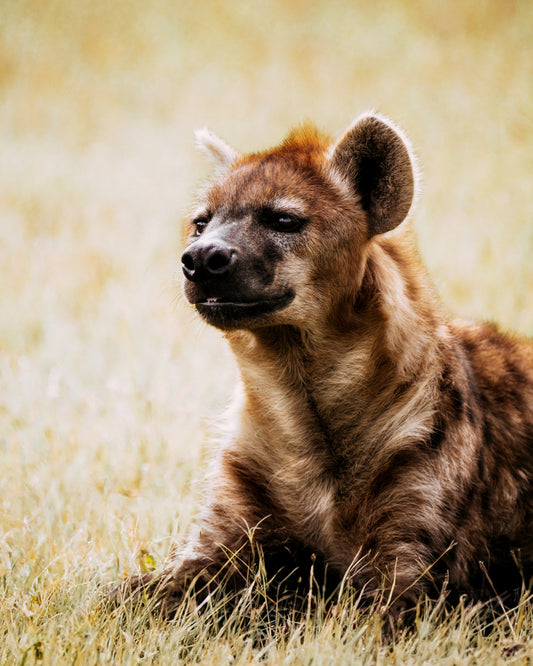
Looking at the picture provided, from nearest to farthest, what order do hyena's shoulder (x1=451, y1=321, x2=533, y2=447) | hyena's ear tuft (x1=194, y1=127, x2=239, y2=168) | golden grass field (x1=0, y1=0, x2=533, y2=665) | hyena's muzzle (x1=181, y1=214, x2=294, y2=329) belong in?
golden grass field (x1=0, y1=0, x2=533, y2=665), hyena's muzzle (x1=181, y1=214, x2=294, y2=329), hyena's shoulder (x1=451, y1=321, x2=533, y2=447), hyena's ear tuft (x1=194, y1=127, x2=239, y2=168)

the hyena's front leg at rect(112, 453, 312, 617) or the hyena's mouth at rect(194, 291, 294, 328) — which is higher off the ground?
the hyena's mouth at rect(194, 291, 294, 328)

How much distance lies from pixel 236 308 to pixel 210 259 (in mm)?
198

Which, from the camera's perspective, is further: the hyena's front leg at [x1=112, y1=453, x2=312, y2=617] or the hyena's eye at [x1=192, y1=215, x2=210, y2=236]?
the hyena's eye at [x1=192, y1=215, x2=210, y2=236]

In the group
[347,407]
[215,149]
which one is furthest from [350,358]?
[215,149]

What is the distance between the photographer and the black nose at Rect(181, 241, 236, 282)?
8.71ft

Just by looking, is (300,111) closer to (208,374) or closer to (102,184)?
(102,184)

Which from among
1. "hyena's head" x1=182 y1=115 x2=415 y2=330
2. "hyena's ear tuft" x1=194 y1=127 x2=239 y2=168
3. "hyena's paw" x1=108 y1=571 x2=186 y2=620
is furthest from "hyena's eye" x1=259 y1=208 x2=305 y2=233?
"hyena's paw" x1=108 y1=571 x2=186 y2=620

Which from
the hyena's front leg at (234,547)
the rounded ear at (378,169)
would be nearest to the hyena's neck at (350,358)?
the rounded ear at (378,169)

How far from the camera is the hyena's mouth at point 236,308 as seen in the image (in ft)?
9.01

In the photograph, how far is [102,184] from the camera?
28.7 ft

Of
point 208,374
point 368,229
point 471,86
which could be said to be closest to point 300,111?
point 471,86

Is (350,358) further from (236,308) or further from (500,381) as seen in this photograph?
(500,381)

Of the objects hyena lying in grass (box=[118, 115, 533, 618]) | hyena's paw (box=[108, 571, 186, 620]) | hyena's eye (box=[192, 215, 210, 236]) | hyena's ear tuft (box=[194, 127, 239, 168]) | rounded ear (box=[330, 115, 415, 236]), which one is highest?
hyena's ear tuft (box=[194, 127, 239, 168])

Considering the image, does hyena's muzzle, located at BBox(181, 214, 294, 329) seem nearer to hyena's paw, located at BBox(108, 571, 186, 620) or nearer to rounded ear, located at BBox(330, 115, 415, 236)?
rounded ear, located at BBox(330, 115, 415, 236)
